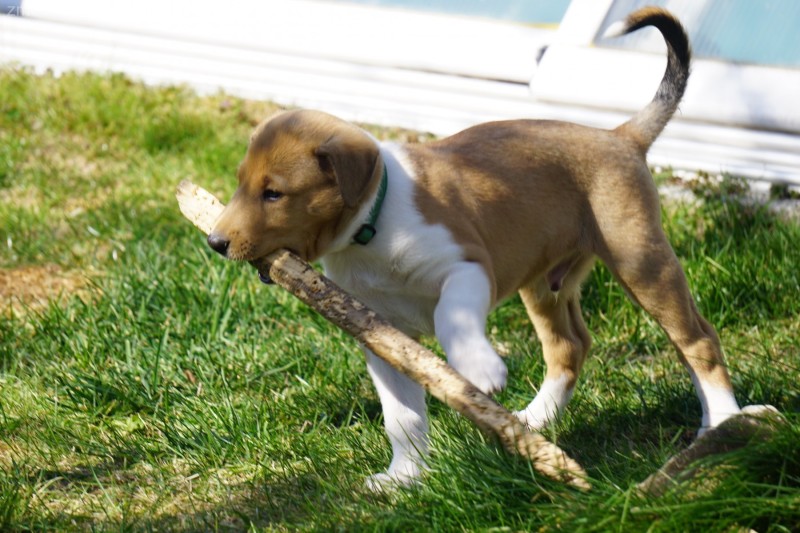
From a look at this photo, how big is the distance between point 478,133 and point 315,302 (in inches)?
50.8

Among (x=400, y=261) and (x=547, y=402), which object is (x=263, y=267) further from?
(x=547, y=402)

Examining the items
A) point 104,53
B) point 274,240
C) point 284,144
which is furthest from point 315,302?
point 104,53

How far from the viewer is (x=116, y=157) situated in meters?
7.90

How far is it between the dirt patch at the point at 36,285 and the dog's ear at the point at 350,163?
7.99 feet

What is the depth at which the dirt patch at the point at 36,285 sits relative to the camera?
19.4 feet

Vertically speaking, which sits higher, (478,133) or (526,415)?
(478,133)

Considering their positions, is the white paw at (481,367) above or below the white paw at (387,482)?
above

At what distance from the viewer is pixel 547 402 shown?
4512mm

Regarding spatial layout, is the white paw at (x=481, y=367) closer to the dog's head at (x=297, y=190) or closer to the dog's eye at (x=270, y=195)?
the dog's head at (x=297, y=190)

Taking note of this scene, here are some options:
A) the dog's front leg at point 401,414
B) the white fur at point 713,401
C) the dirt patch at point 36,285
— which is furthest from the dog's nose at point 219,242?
the dirt patch at point 36,285

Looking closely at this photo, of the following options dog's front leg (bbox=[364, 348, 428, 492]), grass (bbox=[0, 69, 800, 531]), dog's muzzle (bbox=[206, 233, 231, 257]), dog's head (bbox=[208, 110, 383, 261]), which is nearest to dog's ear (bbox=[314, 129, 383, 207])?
dog's head (bbox=[208, 110, 383, 261])

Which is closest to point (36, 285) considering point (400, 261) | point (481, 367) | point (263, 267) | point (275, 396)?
point (275, 396)

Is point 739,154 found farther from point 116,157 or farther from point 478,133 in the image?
point 116,157

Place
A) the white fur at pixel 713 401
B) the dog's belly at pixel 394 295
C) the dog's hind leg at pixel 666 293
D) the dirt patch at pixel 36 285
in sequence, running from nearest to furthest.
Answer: the dog's belly at pixel 394 295
the white fur at pixel 713 401
the dog's hind leg at pixel 666 293
the dirt patch at pixel 36 285
